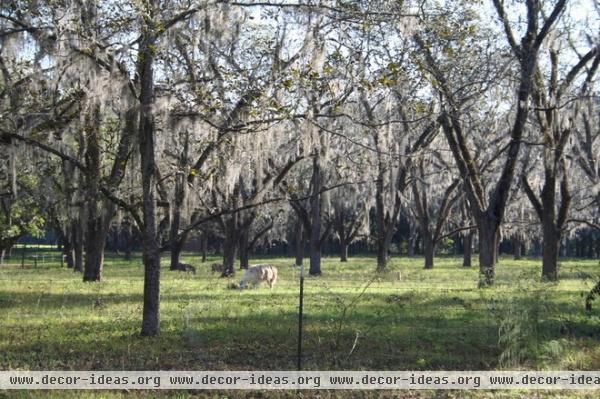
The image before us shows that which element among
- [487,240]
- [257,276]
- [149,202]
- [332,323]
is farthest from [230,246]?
[149,202]

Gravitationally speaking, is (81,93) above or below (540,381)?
above

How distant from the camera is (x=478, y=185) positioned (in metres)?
19.2

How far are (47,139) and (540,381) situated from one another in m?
9.69

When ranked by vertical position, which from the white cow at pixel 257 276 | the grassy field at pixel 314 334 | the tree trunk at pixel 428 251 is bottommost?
the grassy field at pixel 314 334

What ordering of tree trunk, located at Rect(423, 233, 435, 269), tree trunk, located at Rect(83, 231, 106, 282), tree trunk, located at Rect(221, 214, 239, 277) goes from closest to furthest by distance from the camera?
tree trunk, located at Rect(83, 231, 106, 282) < tree trunk, located at Rect(221, 214, 239, 277) < tree trunk, located at Rect(423, 233, 435, 269)

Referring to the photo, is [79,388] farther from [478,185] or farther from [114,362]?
[478,185]

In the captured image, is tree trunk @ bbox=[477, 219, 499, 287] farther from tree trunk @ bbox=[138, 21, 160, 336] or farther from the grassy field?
tree trunk @ bbox=[138, 21, 160, 336]

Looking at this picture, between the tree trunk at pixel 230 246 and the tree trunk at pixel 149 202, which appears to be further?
the tree trunk at pixel 230 246

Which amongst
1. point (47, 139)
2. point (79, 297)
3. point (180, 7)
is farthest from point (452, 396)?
point (79, 297)

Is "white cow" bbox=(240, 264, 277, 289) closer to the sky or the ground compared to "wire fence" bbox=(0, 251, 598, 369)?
closer to the sky

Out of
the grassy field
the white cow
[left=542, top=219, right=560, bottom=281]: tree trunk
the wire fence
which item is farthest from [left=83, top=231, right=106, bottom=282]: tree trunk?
[left=542, top=219, right=560, bottom=281]: tree trunk

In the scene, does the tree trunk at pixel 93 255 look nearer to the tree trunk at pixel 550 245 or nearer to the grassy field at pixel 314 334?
the grassy field at pixel 314 334

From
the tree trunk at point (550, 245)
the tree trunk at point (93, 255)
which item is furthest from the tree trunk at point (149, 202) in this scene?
the tree trunk at point (550, 245)

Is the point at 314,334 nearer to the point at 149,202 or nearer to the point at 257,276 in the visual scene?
the point at 149,202
